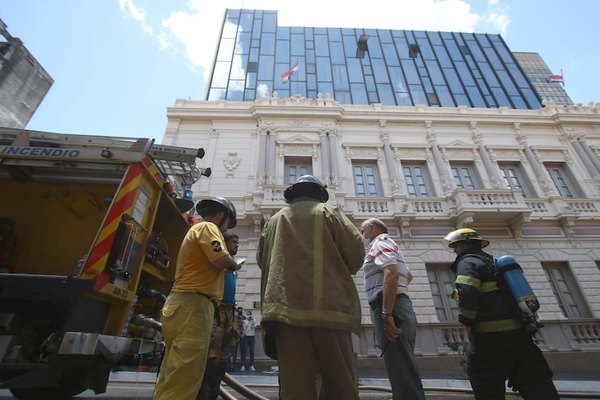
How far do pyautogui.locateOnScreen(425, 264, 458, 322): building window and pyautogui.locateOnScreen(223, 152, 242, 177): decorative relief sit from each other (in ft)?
27.7

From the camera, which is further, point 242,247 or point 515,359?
point 242,247

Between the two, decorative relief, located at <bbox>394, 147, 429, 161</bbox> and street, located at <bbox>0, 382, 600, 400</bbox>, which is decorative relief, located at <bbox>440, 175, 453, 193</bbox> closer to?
decorative relief, located at <bbox>394, 147, 429, 161</bbox>

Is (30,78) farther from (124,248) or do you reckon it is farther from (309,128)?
(124,248)

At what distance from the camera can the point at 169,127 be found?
12312 mm

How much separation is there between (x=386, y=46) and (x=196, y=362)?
Result: 22.7m

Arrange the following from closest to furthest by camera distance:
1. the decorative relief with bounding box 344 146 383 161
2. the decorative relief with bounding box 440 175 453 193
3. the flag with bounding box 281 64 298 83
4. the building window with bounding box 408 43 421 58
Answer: the decorative relief with bounding box 440 175 453 193, the decorative relief with bounding box 344 146 383 161, the flag with bounding box 281 64 298 83, the building window with bounding box 408 43 421 58

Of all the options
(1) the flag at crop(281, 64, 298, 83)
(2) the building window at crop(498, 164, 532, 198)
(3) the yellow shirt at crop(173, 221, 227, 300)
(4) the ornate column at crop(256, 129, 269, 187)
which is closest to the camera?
(3) the yellow shirt at crop(173, 221, 227, 300)

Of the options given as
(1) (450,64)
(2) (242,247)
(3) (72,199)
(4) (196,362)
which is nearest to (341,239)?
(4) (196,362)

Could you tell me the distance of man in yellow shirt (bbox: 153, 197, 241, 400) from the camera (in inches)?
71.6

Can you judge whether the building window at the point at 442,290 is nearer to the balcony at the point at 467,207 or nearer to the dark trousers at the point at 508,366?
the balcony at the point at 467,207

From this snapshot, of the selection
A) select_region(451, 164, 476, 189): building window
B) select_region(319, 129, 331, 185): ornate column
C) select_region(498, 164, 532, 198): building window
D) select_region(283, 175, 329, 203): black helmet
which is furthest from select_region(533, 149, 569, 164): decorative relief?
select_region(283, 175, 329, 203): black helmet

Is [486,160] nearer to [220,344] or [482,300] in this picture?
[482,300]

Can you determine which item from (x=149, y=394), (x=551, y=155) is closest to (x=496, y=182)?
(x=551, y=155)

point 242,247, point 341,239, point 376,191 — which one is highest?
point 376,191
